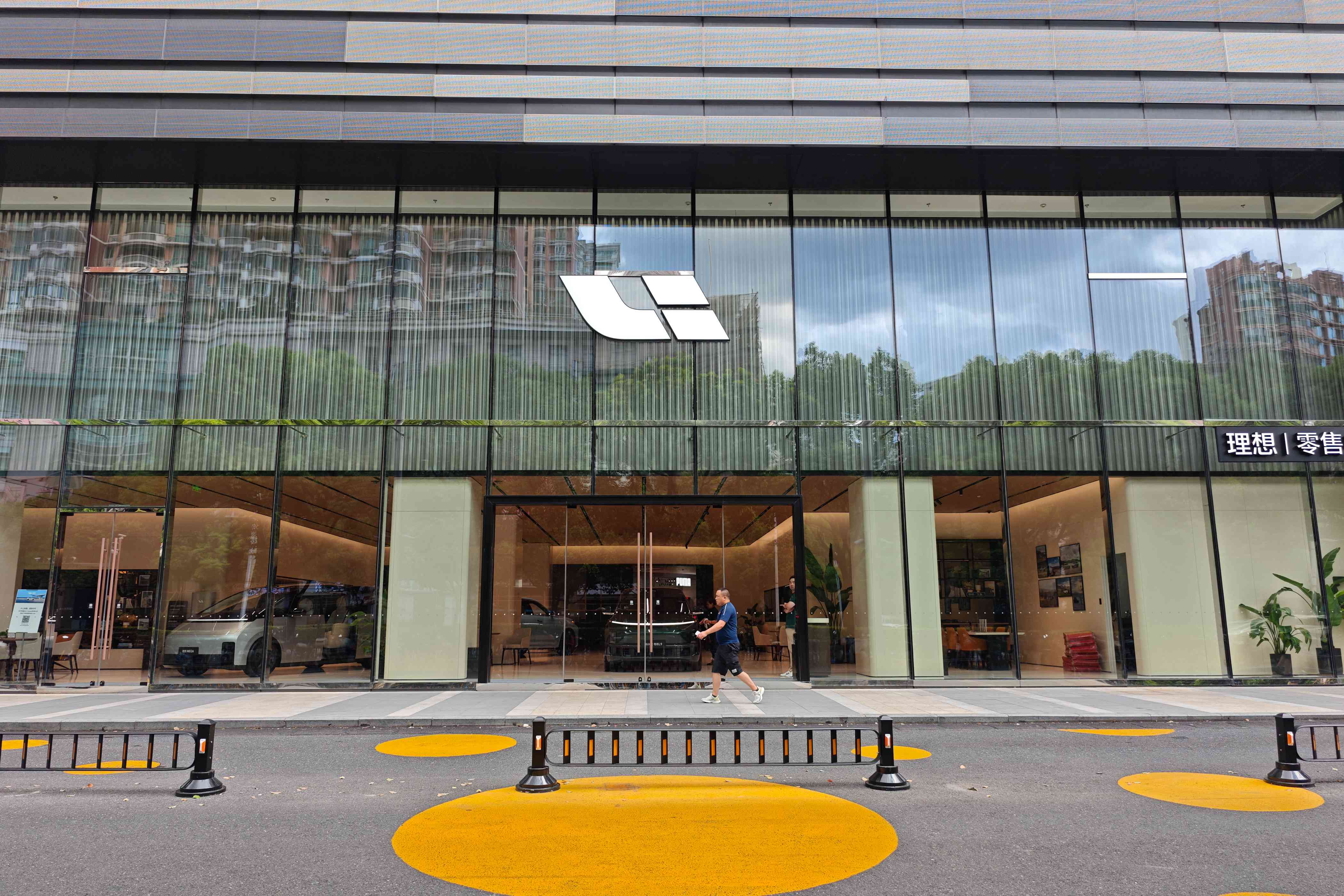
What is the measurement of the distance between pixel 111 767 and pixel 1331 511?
19020mm

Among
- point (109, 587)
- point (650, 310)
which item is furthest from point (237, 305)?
point (650, 310)

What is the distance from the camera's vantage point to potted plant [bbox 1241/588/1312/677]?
15.8 meters

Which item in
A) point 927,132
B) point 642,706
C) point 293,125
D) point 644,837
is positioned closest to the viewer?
point 644,837

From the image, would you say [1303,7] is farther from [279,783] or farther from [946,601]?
[279,783]

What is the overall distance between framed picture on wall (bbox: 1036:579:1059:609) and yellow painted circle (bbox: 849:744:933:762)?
8332mm

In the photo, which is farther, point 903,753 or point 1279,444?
point 1279,444

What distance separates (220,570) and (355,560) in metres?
2.32

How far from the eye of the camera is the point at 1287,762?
7.38 m

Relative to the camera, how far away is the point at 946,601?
16.0 meters

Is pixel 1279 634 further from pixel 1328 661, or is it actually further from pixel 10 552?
pixel 10 552

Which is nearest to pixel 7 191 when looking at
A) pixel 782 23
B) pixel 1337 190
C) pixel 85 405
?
pixel 85 405

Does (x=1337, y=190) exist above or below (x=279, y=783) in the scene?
above

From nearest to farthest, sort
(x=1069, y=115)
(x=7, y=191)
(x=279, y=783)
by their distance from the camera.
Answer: (x=279, y=783) < (x=1069, y=115) < (x=7, y=191)

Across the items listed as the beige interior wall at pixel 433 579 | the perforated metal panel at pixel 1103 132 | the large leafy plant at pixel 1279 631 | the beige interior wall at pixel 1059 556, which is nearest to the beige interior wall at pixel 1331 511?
the large leafy plant at pixel 1279 631
